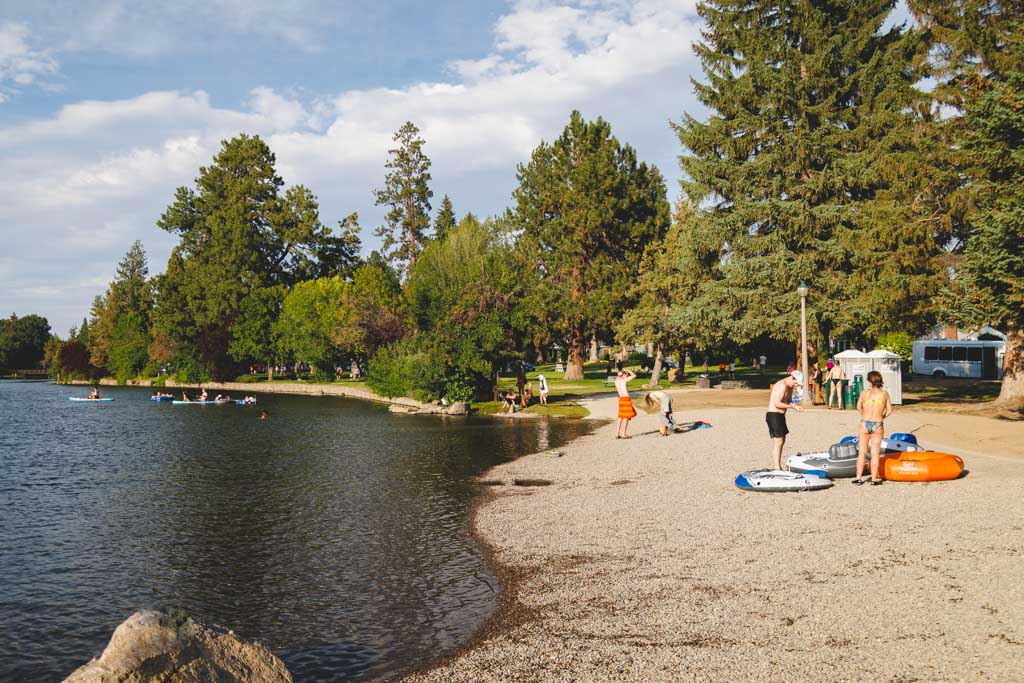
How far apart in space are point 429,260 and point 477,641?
39324mm

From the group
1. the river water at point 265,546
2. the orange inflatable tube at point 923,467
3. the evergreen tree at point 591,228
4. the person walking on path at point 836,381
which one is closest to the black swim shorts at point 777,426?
the orange inflatable tube at point 923,467

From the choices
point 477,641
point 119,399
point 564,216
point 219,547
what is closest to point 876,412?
point 477,641

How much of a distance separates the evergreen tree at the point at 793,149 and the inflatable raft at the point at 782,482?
880 inches

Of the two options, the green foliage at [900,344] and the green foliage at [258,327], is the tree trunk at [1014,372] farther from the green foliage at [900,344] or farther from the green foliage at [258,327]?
the green foliage at [258,327]

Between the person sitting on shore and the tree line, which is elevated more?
the tree line

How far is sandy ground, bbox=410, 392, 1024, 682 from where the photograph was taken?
7.48 meters

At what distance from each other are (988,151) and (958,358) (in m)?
34.0

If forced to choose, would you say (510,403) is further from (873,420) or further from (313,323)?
(313,323)

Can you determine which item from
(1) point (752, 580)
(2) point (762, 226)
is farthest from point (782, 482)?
(2) point (762, 226)

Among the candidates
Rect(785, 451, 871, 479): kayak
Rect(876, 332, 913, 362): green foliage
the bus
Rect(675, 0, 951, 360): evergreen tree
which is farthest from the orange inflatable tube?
Rect(876, 332, 913, 362): green foliage

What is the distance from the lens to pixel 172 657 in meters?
6.24

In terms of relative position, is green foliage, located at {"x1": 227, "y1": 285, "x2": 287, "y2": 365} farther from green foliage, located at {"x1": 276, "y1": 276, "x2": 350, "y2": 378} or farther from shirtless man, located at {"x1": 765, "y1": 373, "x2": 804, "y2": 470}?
shirtless man, located at {"x1": 765, "y1": 373, "x2": 804, "y2": 470}

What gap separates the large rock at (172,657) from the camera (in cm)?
597

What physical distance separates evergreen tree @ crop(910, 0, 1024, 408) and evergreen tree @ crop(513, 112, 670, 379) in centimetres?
2956
